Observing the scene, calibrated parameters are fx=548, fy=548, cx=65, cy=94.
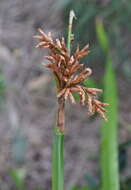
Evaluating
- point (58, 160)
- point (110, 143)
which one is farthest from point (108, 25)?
point (58, 160)

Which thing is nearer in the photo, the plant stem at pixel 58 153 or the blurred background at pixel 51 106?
the plant stem at pixel 58 153

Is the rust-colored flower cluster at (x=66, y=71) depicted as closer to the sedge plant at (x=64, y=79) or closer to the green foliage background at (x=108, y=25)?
the sedge plant at (x=64, y=79)

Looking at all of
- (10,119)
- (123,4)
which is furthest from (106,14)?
(10,119)

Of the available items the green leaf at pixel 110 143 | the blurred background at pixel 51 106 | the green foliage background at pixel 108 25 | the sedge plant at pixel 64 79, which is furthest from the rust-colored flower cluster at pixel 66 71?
the green foliage background at pixel 108 25

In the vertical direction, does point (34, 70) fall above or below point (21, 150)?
above

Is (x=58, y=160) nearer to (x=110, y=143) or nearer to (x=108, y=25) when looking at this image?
(x=110, y=143)

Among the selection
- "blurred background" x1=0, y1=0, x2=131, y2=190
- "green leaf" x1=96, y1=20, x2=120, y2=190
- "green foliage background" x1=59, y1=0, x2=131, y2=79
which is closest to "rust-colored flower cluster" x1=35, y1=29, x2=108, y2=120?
"green leaf" x1=96, y1=20, x2=120, y2=190

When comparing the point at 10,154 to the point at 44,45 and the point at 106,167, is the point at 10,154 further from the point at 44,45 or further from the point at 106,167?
the point at 44,45

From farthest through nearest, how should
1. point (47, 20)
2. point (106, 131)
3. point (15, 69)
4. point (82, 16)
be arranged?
point (47, 20) < point (15, 69) < point (82, 16) < point (106, 131)
